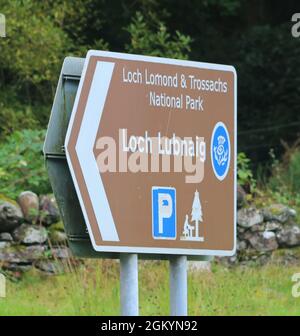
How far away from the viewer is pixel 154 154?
190 inches

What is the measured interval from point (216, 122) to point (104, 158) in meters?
0.68

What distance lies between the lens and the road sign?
4.68 meters

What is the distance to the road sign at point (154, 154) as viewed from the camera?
15.4ft

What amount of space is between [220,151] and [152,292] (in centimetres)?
423

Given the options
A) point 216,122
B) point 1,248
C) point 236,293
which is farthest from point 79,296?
point 216,122

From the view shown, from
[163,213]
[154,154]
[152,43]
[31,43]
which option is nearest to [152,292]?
[163,213]

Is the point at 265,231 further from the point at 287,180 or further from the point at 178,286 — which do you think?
the point at 178,286

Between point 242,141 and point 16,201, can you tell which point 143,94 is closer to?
point 16,201

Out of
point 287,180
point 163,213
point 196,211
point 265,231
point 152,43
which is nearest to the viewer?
point 163,213

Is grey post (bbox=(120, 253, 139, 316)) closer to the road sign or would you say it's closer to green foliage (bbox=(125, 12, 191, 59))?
the road sign

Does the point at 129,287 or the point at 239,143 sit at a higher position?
the point at 239,143

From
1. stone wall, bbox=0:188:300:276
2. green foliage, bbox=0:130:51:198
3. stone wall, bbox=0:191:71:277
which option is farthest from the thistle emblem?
green foliage, bbox=0:130:51:198

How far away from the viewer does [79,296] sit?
8609 mm

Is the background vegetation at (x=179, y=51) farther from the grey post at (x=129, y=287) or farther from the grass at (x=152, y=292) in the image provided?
the grey post at (x=129, y=287)
